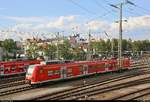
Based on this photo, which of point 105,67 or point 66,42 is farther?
point 66,42

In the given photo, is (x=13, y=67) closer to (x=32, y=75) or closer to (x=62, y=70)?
(x=62, y=70)

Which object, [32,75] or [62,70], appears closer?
[32,75]

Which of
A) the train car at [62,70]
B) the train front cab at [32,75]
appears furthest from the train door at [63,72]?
the train front cab at [32,75]

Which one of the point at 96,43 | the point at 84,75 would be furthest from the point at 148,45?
the point at 84,75

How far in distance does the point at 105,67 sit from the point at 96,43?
8465 cm

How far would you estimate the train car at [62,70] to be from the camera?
37156 mm

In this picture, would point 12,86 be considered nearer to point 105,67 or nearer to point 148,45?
point 105,67

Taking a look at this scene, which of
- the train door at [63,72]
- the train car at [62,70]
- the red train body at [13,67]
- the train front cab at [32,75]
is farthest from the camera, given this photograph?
the red train body at [13,67]

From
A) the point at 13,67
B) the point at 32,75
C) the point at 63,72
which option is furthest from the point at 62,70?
the point at 13,67

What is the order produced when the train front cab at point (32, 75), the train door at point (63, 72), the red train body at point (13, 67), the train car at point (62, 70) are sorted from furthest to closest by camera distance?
the red train body at point (13, 67) < the train door at point (63, 72) < the train car at point (62, 70) < the train front cab at point (32, 75)

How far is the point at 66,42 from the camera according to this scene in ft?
304

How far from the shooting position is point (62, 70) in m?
40.7

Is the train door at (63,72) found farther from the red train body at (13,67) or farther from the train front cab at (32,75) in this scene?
the red train body at (13,67)

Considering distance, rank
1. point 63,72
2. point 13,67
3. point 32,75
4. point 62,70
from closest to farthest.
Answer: point 32,75 → point 62,70 → point 63,72 → point 13,67
